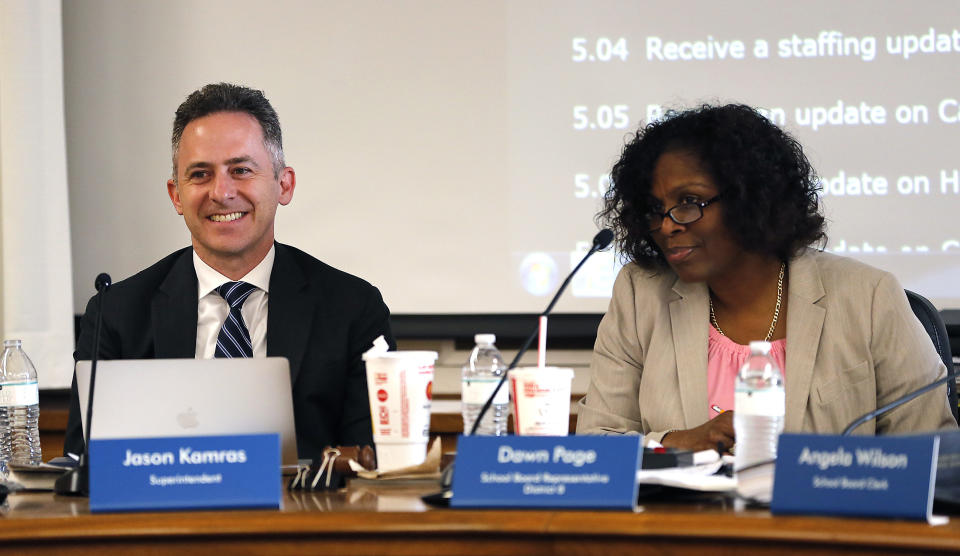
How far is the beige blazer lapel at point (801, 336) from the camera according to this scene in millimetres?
2031

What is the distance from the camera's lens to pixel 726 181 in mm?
2180

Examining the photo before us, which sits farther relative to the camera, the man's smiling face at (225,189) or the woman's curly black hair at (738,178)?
the man's smiling face at (225,189)

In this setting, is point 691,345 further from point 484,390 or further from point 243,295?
point 243,295

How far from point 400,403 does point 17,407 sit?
3.80 feet

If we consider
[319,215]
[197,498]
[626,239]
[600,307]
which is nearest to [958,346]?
[600,307]

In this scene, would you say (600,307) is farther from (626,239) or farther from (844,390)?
(844,390)

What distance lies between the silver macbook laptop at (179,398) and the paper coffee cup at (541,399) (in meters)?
0.41

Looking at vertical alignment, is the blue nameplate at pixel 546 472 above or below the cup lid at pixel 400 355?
below

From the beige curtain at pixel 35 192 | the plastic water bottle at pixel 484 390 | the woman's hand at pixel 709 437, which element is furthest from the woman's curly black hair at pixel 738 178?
the beige curtain at pixel 35 192

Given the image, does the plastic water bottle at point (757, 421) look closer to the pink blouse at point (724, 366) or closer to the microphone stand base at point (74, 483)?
the pink blouse at point (724, 366)

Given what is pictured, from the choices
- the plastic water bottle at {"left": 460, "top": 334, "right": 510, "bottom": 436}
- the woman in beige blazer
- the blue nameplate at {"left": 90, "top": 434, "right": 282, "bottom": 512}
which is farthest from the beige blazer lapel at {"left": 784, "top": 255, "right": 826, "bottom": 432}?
the blue nameplate at {"left": 90, "top": 434, "right": 282, "bottom": 512}

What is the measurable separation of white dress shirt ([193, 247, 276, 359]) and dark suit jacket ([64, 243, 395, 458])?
0.02 metres

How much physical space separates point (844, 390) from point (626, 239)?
582 millimetres

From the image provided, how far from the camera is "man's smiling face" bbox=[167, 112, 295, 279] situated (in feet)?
7.57
